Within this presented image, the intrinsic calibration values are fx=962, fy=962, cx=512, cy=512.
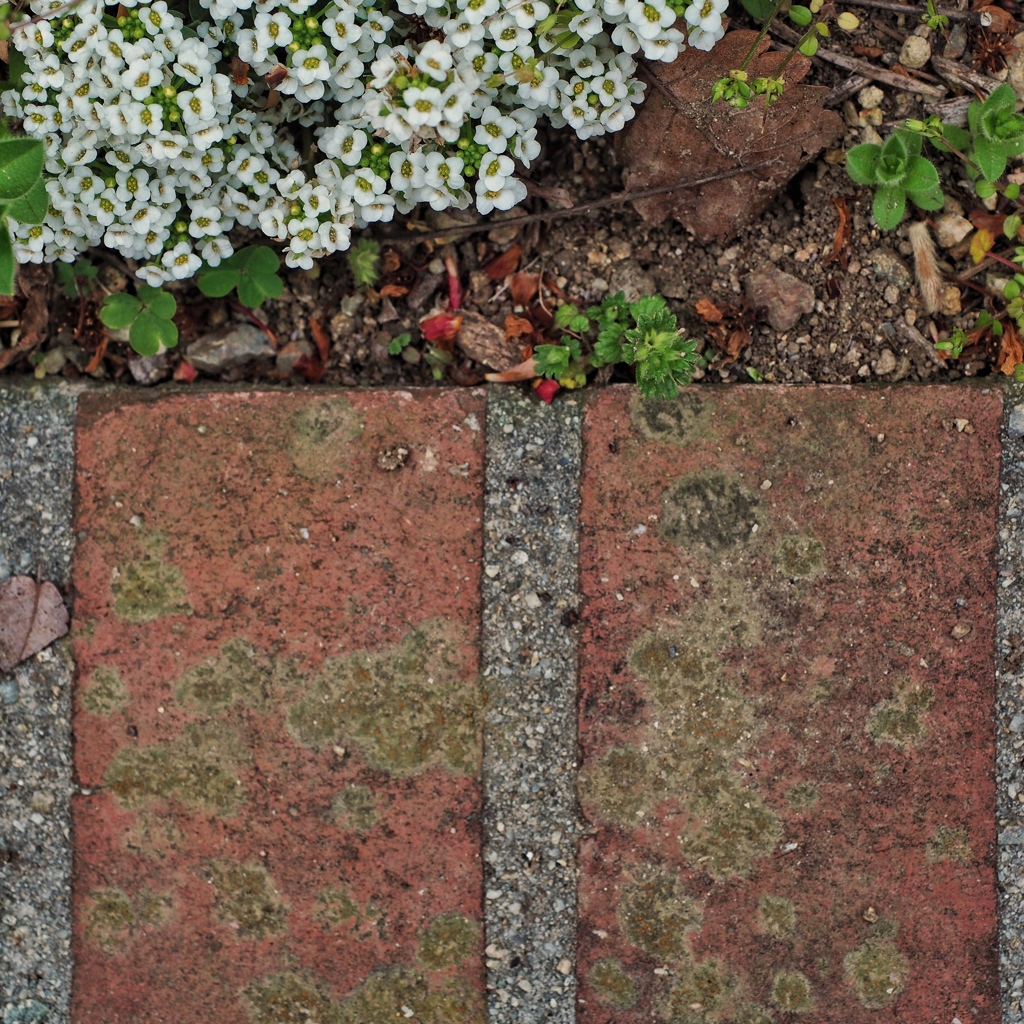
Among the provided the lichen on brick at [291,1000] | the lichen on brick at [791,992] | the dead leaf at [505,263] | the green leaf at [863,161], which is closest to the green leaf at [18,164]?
the dead leaf at [505,263]

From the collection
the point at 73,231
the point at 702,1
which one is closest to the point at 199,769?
the point at 73,231

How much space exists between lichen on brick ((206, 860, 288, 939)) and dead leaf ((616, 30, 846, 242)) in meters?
1.82

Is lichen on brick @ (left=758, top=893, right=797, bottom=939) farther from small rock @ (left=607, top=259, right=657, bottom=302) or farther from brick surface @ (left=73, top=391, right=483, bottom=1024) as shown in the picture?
small rock @ (left=607, top=259, right=657, bottom=302)

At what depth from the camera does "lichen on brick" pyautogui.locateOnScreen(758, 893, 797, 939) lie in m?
2.21

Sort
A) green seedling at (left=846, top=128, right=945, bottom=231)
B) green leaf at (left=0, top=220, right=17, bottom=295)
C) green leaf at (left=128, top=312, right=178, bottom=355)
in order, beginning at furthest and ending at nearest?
1. green leaf at (left=128, top=312, right=178, bottom=355)
2. green seedling at (left=846, top=128, right=945, bottom=231)
3. green leaf at (left=0, top=220, right=17, bottom=295)

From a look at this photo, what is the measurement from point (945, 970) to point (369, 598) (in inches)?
62.1

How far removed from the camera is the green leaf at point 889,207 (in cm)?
216

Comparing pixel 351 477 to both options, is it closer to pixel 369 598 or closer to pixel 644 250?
pixel 369 598

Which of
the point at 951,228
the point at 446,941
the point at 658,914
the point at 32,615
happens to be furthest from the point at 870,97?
the point at 32,615

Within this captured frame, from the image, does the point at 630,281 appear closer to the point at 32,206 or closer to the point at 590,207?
the point at 590,207

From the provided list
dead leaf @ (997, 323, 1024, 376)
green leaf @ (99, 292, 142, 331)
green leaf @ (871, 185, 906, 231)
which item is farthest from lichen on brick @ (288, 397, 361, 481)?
dead leaf @ (997, 323, 1024, 376)

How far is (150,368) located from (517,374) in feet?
3.07

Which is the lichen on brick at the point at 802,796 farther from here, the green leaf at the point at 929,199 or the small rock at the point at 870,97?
the small rock at the point at 870,97

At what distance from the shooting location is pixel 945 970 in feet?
7.26
